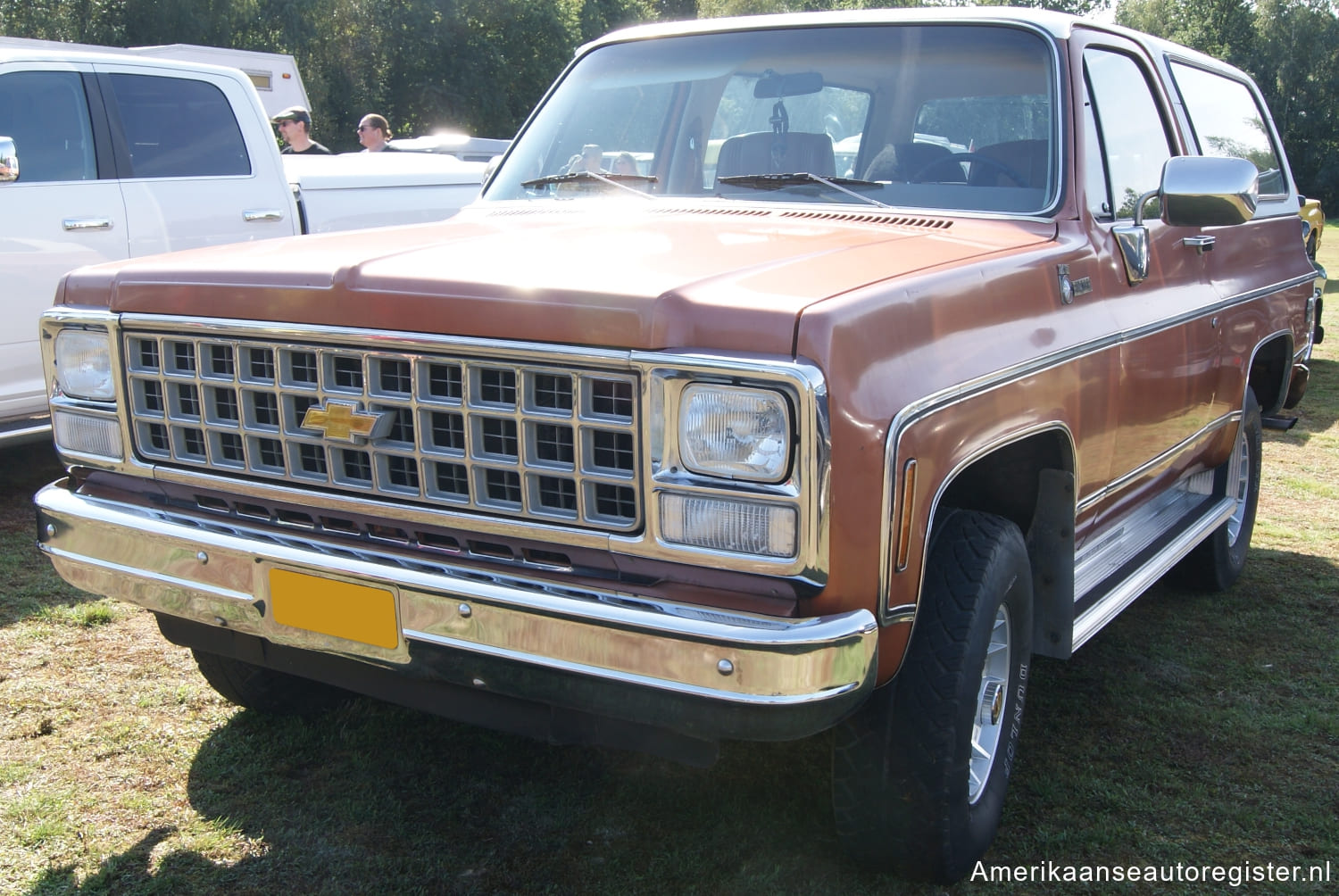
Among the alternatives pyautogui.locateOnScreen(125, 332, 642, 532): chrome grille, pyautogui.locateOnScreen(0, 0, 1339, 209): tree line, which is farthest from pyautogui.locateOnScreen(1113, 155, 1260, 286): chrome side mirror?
pyautogui.locateOnScreen(0, 0, 1339, 209): tree line

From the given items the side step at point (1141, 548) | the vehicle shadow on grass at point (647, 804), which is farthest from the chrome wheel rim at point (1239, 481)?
the vehicle shadow on grass at point (647, 804)

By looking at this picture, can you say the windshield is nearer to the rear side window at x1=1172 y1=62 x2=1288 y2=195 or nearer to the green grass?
the rear side window at x1=1172 y1=62 x2=1288 y2=195

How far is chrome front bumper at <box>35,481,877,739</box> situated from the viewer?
2057mm

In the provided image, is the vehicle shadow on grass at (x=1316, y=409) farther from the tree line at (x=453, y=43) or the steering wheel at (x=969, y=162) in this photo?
the tree line at (x=453, y=43)

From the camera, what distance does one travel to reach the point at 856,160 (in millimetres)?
3359

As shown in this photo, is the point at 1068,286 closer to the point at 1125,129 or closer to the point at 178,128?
the point at 1125,129

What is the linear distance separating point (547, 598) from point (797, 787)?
1233mm

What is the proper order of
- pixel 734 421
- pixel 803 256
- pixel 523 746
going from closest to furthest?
1. pixel 734 421
2. pixel 803 256
3. pixel 523 746

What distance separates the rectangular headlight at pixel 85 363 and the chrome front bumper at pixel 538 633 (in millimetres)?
348

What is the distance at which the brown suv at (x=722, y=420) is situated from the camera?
2.12 meters

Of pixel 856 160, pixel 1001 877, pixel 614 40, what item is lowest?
pixel 1001 877

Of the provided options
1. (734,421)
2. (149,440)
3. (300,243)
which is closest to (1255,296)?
(734,421)

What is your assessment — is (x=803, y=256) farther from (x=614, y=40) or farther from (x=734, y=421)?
(x=614, y=40)

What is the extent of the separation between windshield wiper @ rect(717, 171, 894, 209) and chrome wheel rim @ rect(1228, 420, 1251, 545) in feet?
6.90
